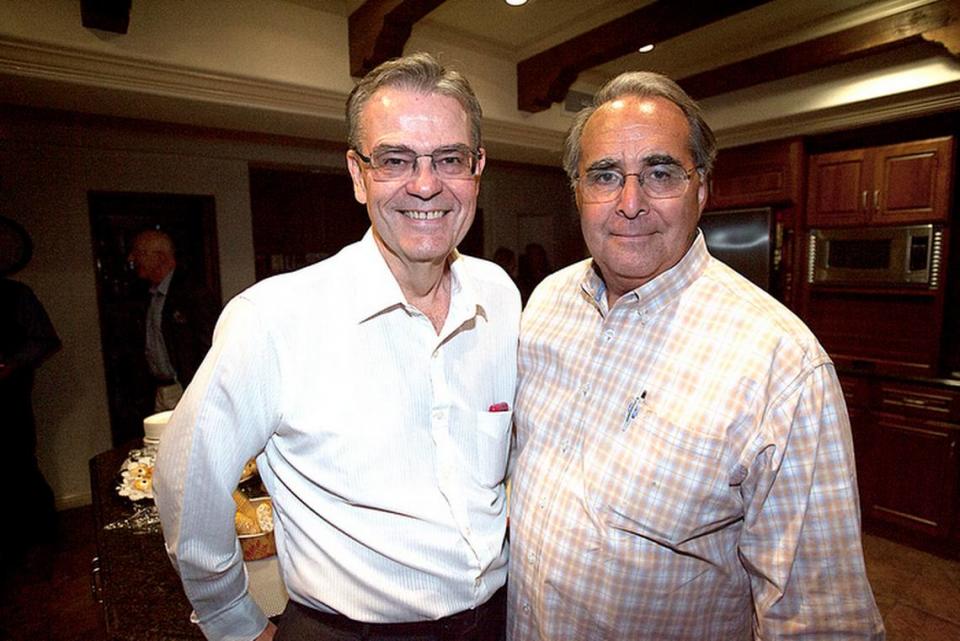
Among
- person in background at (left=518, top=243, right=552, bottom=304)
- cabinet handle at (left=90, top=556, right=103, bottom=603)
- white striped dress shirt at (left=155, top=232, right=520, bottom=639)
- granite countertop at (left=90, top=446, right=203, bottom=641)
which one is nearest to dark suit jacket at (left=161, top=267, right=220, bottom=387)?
granite countertop at (left=90, top=446, right=203, bottom=641)

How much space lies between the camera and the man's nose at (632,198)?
1115 millimetres

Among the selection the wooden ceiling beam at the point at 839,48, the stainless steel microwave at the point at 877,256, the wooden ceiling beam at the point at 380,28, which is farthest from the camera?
the stainless steel microwave at the point at 877,256

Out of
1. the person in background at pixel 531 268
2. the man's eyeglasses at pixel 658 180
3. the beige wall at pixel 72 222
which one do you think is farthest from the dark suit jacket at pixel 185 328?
the person in background at pixel 531 268

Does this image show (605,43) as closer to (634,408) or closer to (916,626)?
(634,408)

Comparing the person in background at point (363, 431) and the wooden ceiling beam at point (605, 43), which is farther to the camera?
the wooden ceiling beam at point (605, 43)

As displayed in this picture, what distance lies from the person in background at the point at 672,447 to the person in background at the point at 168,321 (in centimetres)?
308

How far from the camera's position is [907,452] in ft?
10.4

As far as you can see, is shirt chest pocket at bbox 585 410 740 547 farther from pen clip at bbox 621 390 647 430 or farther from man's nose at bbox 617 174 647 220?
man's nose at bbox 617 174 647 220

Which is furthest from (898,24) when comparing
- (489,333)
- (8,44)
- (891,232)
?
(8,44)

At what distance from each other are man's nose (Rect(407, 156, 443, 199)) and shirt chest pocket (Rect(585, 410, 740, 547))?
643 mm

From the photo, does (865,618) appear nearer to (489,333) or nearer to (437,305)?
(489,333)

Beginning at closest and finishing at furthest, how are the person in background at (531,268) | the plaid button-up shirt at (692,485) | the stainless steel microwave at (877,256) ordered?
the plaid button-up shirt at (692,485) < the stainless steel microwave at (877,256) < the person in background at (531,268)

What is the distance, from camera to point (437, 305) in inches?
49.1

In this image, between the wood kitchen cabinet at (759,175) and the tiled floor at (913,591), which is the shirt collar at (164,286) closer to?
the wood kitchen cabinet at (759,175)
